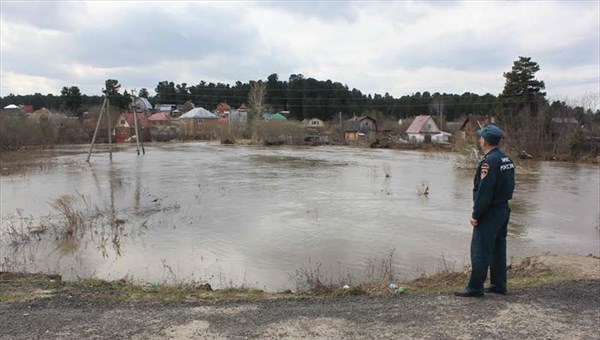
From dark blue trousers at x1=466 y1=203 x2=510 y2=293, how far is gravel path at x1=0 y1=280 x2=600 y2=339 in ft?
0.89

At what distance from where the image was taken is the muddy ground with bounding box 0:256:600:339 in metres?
4.28

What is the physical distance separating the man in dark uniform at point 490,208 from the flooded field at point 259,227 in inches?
113

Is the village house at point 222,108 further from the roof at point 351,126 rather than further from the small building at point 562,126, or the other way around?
the small building at point 562,126

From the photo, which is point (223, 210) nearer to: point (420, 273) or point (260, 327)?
point (420, 273)

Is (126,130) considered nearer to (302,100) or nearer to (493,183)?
(302,100)

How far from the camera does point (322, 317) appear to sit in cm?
473

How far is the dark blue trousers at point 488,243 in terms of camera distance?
5164mm

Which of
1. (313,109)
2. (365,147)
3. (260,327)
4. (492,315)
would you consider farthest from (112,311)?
(313,109)

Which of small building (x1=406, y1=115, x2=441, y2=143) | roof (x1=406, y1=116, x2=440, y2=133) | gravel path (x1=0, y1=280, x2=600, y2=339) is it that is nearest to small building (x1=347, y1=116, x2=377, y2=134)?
roof (x1=406, y1=116, x2=440, y2=133)

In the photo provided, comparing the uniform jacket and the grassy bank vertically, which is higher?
the uniform jacket

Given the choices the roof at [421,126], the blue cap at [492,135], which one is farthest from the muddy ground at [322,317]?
the roof at [421,126]

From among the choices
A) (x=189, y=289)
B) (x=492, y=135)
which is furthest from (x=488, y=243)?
(x=189, y=289)

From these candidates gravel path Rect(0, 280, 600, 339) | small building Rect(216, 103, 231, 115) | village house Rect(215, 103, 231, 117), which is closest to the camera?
gravel path Rect(0, 280, 600, 339)

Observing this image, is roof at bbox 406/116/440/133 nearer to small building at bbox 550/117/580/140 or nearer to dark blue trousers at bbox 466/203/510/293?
small building at bbox 550/117/580/140
